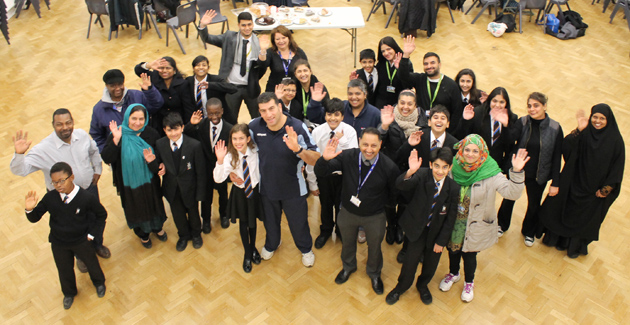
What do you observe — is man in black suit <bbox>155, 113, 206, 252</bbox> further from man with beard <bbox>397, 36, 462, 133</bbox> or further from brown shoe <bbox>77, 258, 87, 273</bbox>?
man with beard <bbox>397, 36, 462, 133</bbox>

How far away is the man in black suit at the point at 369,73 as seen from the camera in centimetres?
525

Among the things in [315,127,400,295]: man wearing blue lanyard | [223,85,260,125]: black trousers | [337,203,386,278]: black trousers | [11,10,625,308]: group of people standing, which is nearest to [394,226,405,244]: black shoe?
[11,10,625,308]: group of people standing

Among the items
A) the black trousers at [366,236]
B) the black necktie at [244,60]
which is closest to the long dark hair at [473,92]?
the black trousers at [366,236]

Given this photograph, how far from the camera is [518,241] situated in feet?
16.5

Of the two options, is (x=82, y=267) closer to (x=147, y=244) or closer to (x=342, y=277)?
(x=147, y=244)

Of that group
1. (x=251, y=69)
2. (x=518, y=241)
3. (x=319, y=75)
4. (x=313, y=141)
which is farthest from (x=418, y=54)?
(x=313, y=141)

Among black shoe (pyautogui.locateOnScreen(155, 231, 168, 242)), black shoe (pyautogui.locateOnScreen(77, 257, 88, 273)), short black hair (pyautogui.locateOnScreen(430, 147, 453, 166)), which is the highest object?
short black hair (pyautogui.locateOnScreen(430, 147, 453, 166))

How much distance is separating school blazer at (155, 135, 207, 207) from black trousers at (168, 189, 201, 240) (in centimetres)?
9

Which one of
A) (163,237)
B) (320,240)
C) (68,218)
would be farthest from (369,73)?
(68,218)

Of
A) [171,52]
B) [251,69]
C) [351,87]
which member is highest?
[351,87]

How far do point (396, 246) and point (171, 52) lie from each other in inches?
227

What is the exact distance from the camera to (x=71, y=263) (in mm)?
4281

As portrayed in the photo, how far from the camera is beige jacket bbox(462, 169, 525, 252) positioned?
12.3ft

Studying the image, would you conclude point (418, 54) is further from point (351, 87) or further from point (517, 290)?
point (517, 290)
